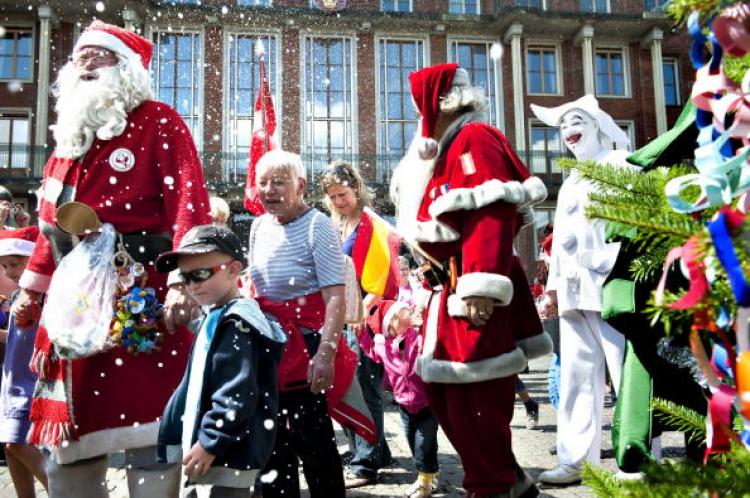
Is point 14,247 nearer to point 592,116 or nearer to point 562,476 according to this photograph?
point 562,476

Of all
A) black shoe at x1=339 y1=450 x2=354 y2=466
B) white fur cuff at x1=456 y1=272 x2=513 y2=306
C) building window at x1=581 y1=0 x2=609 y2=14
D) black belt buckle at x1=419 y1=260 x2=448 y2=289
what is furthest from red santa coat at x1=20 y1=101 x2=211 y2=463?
building window at x1=581 y1=0 x2=609 y2=14

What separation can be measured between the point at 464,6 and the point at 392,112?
5.23 meters

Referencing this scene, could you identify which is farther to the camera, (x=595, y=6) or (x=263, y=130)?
(x=595, y=6)

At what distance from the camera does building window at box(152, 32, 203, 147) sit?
23.1 m

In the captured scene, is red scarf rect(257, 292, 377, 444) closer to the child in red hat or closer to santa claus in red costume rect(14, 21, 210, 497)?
santa claus in red costume rect(14, 21, 210, 497)

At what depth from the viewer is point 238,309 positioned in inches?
96.4

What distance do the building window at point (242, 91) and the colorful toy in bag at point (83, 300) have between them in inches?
814

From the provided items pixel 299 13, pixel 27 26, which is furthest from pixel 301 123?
pixel 27 26

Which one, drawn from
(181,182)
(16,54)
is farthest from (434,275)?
(16,54)

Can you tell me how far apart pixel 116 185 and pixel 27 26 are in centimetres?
2363

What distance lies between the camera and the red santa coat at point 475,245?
106 inches

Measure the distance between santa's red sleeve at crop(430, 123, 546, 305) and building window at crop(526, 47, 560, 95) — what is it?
24.1m

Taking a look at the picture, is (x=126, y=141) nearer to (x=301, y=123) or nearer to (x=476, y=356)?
(x=476, y=356)

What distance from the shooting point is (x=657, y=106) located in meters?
26.2
